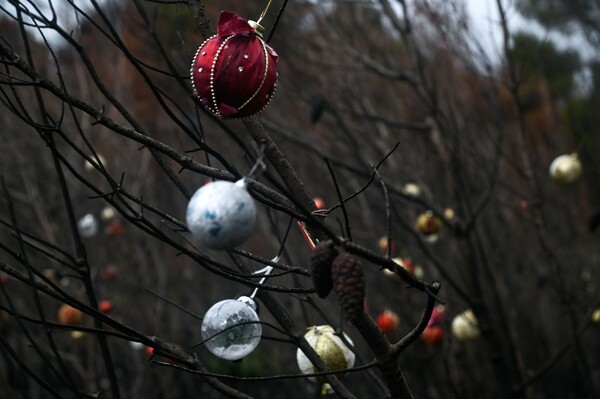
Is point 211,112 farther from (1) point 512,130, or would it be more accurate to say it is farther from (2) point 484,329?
(1) point 512,130

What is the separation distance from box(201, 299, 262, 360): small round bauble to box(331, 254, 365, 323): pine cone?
0.36 meters

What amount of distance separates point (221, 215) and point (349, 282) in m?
0.22

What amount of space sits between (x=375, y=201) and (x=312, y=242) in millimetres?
3216

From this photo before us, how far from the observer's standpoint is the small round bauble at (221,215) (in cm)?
96

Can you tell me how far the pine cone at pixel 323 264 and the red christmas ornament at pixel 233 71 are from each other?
1.63 ft

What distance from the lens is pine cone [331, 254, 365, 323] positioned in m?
1.00

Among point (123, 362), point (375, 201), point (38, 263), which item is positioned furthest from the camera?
point (123, 362)

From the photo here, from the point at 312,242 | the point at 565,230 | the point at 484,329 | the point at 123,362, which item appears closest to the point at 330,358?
the point at 312,242

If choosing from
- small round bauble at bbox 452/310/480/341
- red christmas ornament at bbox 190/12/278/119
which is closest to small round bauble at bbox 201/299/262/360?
red christmas ornament at bbox 190/12/278/119

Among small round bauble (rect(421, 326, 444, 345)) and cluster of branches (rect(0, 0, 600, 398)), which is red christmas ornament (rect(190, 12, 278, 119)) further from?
small round bauble (rect(421, 326, 444, 345))

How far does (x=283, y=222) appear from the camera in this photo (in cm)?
555

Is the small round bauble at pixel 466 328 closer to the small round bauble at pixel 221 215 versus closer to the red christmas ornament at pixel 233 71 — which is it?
the red christmas ornament at pixel 233 71

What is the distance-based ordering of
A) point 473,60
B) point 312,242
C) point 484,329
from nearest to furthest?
point 312,242, point 484,329, point 473,60

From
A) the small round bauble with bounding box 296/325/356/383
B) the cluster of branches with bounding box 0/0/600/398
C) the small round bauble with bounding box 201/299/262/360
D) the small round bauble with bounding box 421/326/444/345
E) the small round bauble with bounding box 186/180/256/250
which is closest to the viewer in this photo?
the small round bauble with bounding box 186/180/256/250
